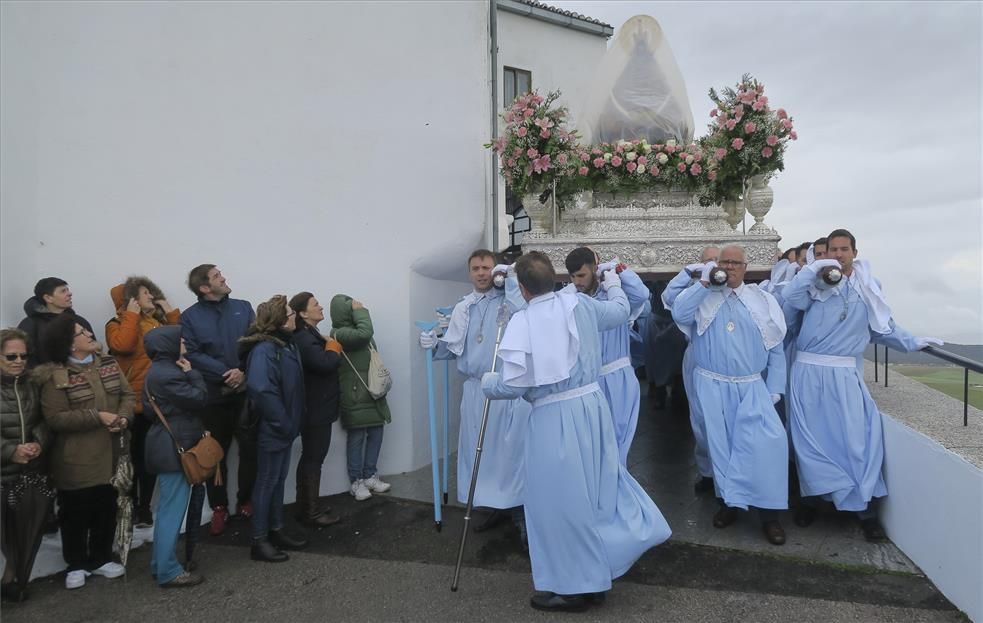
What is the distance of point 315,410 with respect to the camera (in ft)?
16.3

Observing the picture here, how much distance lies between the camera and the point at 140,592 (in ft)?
13.1

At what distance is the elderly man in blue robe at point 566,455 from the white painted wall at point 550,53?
8.20 metres

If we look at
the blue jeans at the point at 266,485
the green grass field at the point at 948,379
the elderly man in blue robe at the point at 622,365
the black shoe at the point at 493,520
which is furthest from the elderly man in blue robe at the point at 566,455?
the green grass field at the point at 948,379

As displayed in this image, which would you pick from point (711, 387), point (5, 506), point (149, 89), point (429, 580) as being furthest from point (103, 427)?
point (711, 387)

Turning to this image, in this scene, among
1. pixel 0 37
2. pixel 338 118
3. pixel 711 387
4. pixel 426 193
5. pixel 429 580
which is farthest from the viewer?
pixel 426 193

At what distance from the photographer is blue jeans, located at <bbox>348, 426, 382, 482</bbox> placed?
562 centimetres

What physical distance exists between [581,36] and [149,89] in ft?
30.1

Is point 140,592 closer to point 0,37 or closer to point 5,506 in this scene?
point 5,506

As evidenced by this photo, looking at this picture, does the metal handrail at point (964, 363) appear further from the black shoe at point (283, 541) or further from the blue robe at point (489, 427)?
the black shoe at point (283, 541)

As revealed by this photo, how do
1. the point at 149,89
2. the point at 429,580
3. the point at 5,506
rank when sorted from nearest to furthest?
1. the point at 5,506
2. the point at 429,580
3. the point at 149,89

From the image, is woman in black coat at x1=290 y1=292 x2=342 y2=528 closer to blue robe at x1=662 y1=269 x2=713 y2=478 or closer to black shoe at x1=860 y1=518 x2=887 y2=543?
blue robe at x1=662 y1=269 x2=713 y2=478

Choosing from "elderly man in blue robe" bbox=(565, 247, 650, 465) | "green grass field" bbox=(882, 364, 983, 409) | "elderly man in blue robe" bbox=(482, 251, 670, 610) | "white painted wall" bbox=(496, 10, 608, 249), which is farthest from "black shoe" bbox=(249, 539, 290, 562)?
"white painted wall" bbox=(496, 10, 608, 249)

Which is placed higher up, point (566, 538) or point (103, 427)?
point (103, 427)

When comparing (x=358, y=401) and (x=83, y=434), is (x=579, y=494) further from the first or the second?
(x=83, y=434)
